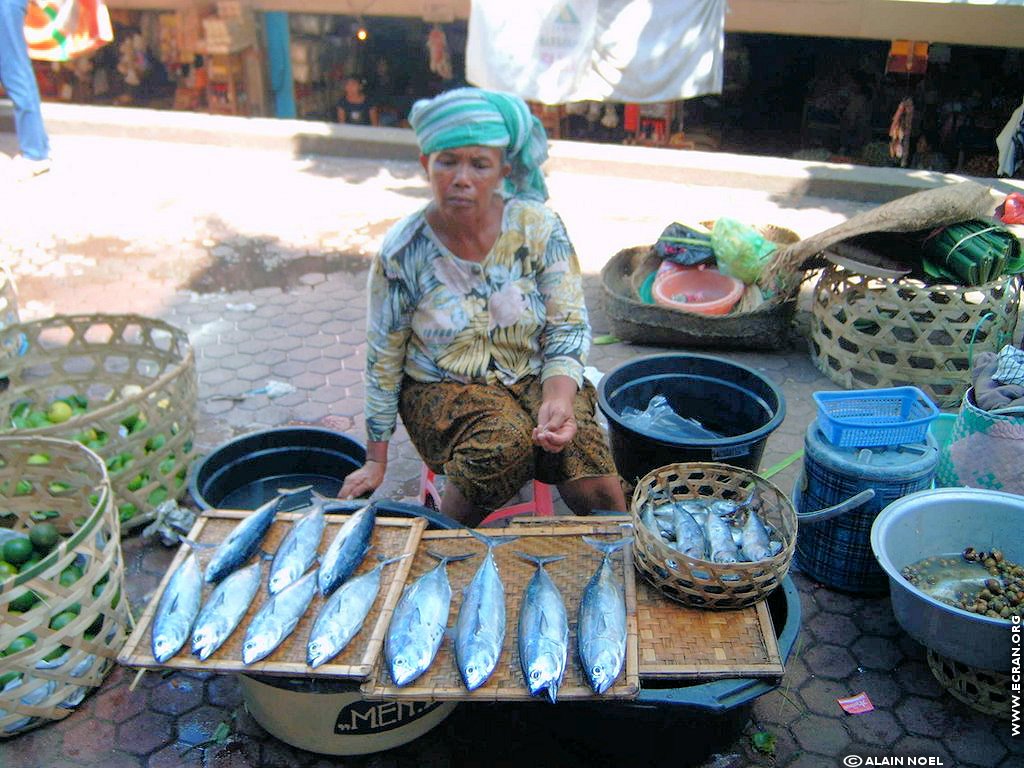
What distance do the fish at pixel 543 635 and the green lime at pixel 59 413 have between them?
2584mm

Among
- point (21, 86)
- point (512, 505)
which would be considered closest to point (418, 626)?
point (512, 505)

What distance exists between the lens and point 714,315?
17.4 ft

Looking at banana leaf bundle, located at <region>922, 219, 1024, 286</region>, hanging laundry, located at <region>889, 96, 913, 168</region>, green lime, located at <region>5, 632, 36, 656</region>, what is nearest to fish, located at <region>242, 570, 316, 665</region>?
green lime, located at <region>5, 632, 36, 656</region>

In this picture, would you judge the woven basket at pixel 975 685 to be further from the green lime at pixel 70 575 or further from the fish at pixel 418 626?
the green lime at pixel 70 575

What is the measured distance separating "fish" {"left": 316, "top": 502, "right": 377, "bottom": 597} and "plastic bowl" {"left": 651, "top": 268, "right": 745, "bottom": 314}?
322 centimetres

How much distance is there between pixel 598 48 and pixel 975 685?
6.84 meters

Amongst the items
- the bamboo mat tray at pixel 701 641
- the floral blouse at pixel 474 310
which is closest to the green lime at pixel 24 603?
the floral blouse at pixel 474 310

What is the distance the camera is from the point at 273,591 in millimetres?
2699

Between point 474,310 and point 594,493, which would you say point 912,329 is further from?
point 474,310

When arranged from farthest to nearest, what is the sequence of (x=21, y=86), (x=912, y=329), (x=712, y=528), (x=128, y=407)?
(x=21, y=86) < (x=912, y=329) < (x=128, y=407) < (x=712, y=528)

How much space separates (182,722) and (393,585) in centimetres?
102

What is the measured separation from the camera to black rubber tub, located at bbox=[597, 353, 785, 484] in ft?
11.4

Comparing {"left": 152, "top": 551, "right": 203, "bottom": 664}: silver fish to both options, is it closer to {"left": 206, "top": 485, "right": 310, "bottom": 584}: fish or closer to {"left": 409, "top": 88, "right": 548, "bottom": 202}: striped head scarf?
{"left": 206, "top": 485, "right": 310, "bottom": 584}: fish

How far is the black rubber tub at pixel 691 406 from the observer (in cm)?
346
